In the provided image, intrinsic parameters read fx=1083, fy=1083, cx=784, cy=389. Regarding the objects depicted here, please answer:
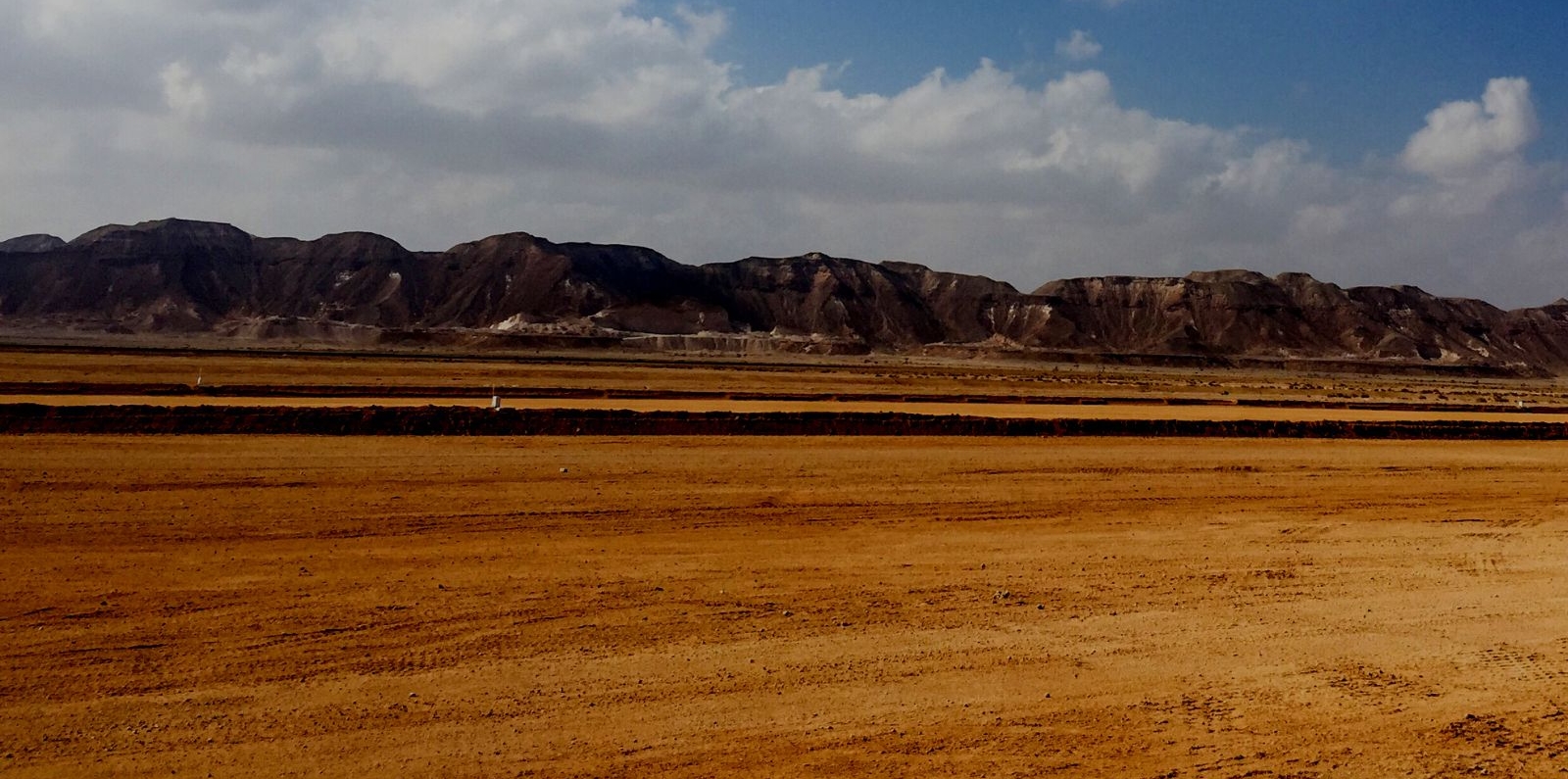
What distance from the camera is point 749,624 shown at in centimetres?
915

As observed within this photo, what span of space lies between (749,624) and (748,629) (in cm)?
15

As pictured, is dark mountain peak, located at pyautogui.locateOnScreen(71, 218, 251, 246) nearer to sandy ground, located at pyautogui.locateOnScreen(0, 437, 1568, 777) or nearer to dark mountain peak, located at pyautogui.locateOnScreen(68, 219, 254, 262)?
dark mountain peak, located at pyautogui.locateOnScreen(68, 219, 254, 262)

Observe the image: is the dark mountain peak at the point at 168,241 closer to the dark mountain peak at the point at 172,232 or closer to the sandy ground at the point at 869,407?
the dark mountain peak at the point at 172,232

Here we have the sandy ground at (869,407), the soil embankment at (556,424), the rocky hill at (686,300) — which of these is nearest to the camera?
the soil embankment at (556,424)

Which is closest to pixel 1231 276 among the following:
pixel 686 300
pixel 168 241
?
pixel 686 300

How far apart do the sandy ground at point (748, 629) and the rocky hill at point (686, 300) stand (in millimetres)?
138112

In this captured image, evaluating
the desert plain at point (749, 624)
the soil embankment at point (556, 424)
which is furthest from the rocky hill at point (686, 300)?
the desert plain at point (749, 624)

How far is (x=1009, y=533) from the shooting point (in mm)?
13828

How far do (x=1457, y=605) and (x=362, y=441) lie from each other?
1822 cm

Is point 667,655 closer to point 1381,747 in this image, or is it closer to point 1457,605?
point 1381,747

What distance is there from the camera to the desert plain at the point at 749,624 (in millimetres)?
6641

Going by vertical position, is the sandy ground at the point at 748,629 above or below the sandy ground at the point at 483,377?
above

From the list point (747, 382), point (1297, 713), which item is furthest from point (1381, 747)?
point (747, 382)

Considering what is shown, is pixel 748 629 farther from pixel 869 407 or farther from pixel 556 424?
pixel 869 407
